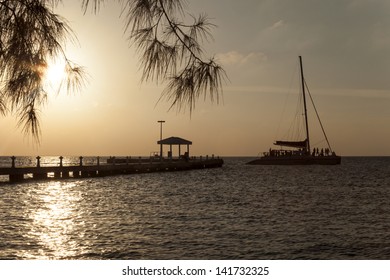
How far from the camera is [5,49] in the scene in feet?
15.6

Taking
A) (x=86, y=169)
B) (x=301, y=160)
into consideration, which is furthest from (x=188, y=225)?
(x=301, y=160)

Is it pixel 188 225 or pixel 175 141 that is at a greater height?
pixel 175 141

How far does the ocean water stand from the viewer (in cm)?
1445

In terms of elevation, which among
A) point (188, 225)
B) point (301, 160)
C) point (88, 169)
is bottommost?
point (188, 225)

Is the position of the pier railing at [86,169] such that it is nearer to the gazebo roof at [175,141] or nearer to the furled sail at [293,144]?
the gazebo roof at [175,141]

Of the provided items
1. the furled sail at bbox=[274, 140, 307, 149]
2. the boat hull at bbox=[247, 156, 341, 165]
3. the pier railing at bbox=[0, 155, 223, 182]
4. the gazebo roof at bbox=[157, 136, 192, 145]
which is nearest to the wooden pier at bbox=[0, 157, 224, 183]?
the pier railing at bbox=[0, 155, 223, 182]

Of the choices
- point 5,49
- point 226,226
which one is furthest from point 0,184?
point 5,49

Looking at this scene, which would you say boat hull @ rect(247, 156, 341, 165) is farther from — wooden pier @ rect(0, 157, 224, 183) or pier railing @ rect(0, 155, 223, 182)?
wooden pier @ rect(0, 157, 224, 183)

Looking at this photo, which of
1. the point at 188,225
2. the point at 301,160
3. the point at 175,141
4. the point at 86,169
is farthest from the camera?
the point at 301,160

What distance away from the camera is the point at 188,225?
18984mm

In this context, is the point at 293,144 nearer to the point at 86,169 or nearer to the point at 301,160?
the point at 301,160
